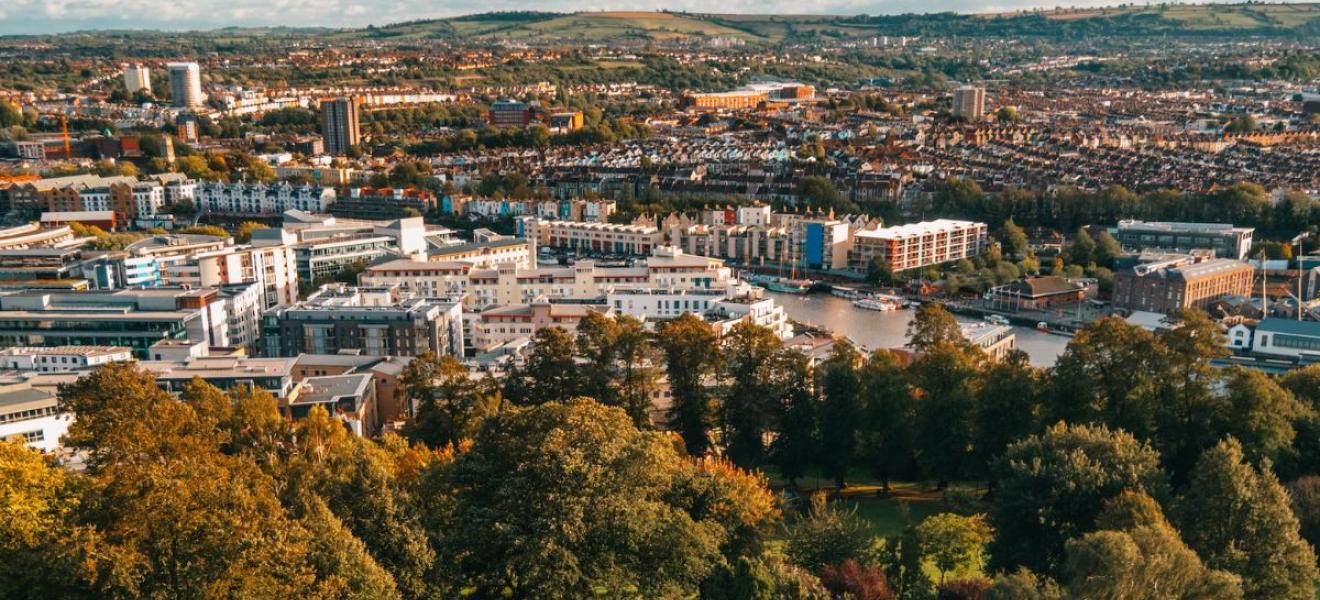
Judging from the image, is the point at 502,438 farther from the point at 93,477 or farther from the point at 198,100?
the point at 198,100

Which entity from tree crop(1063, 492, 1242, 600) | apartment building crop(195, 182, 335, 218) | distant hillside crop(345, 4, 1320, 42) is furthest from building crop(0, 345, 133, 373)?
distant hillside crop(345, 4, 1320, 42)

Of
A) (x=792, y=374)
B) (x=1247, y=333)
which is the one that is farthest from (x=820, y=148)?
(x=792, y=374)

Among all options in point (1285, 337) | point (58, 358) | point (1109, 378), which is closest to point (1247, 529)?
point (1109, 378)

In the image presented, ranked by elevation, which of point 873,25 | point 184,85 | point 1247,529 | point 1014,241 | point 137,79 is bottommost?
point 1014,241

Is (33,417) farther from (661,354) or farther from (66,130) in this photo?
(66,130)

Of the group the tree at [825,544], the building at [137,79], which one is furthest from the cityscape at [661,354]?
the building at [137,79]

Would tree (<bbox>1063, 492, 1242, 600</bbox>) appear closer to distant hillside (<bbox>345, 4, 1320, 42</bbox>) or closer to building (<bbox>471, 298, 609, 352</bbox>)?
building (<bbox>471, 298, 609, 352</bbox>)
